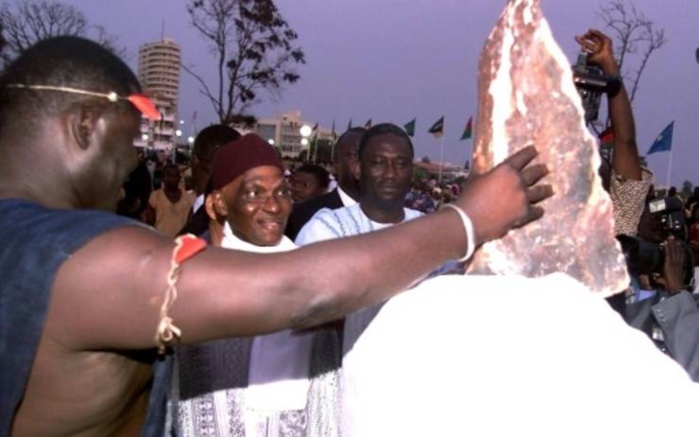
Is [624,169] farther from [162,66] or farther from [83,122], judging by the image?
[162,66]

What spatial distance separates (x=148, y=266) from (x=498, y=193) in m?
0.60

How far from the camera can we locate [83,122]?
1342 millimetres

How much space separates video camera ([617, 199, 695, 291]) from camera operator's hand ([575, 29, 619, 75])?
2.00 feet

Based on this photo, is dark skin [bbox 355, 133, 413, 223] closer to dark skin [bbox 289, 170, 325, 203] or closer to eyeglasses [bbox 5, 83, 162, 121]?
eyeglasses [bbox 5, 83, 162, 121]

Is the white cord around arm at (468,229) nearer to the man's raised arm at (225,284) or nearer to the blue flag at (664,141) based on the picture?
the man's raised arm at (225,284)

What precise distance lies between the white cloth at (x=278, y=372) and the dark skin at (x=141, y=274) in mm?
1007

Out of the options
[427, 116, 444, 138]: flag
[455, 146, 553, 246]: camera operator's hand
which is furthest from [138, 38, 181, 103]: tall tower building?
[455, 146, 553, 246]: camera operator's hand

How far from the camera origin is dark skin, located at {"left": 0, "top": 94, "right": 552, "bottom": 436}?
1.12 metres

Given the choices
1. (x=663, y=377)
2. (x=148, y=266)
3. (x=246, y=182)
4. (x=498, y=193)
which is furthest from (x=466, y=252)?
(x=246, y=182)

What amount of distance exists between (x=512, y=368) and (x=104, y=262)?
0.65m

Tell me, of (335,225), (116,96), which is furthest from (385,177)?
(116,96)

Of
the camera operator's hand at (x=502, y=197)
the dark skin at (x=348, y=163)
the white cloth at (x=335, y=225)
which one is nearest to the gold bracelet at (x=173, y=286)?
the camera operator's hand at (x=502, y=197)

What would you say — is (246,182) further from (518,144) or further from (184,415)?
(518,144)

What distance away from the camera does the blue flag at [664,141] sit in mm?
15345
